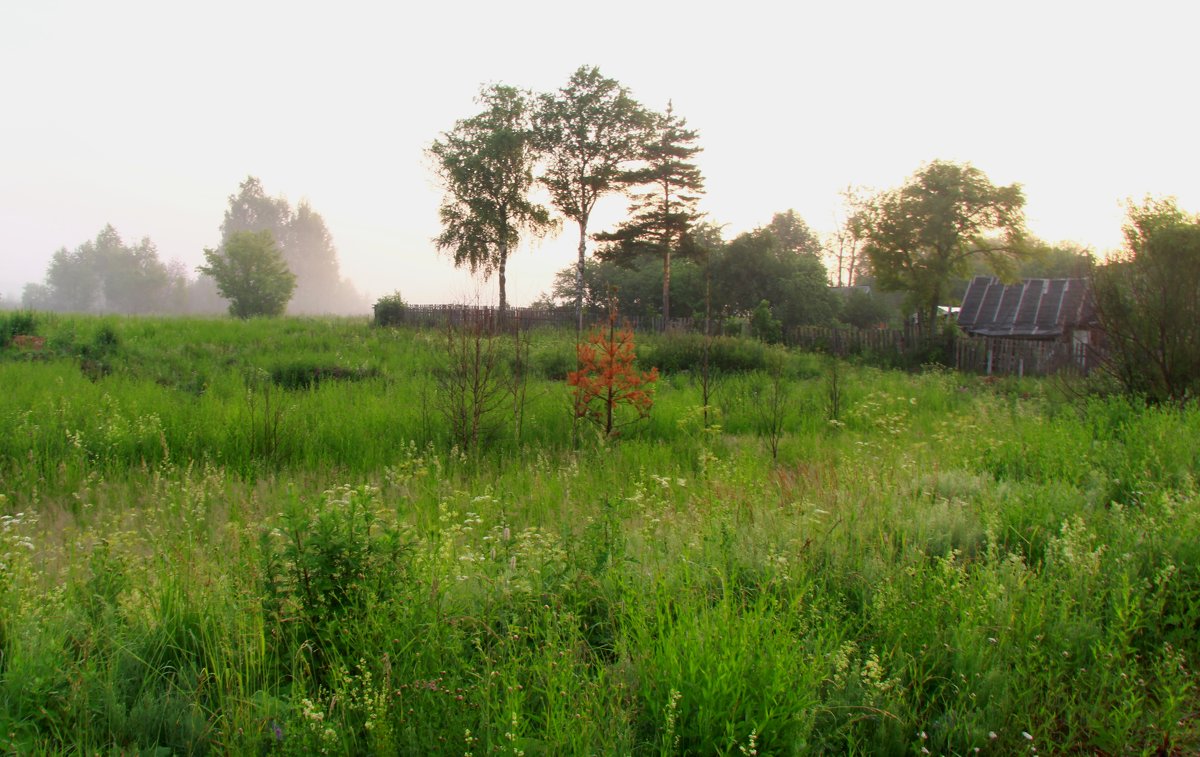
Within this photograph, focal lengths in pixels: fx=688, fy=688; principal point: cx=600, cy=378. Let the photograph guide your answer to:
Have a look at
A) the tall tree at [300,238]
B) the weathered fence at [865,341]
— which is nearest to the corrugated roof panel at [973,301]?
the weathered fence at [865,341]

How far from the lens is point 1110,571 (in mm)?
3859

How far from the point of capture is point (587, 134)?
123 feet

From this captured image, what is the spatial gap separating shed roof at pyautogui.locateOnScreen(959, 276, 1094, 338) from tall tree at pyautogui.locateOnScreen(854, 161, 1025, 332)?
2997 mm

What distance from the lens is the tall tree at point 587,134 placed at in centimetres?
3716

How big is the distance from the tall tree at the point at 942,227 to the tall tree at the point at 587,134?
559 inches

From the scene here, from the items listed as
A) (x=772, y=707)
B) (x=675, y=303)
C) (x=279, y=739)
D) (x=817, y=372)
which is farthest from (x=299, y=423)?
(x=675, y=303)

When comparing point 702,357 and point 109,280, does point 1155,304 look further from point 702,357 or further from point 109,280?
point 109,280

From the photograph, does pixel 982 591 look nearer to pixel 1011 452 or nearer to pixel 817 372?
pixel 1011 452

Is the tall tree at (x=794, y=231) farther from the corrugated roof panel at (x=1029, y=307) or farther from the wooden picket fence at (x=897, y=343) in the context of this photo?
the wooden picket fence at (x=897, y=343)

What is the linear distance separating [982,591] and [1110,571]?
961mm

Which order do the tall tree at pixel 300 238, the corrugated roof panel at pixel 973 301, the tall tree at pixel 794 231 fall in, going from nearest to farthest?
the corrugated roof panel at pixel 973 301, the tall tree at pixel 794 231, the tall tree at pixel 300 238

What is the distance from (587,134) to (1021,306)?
25.1 metres

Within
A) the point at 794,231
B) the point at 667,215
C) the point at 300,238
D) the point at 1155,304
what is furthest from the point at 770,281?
the point at 300,238

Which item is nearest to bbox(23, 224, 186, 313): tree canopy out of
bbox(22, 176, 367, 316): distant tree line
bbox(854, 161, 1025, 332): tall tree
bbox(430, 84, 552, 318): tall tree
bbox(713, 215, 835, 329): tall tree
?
bbox(22, 176, 367, 316): distant tree line
